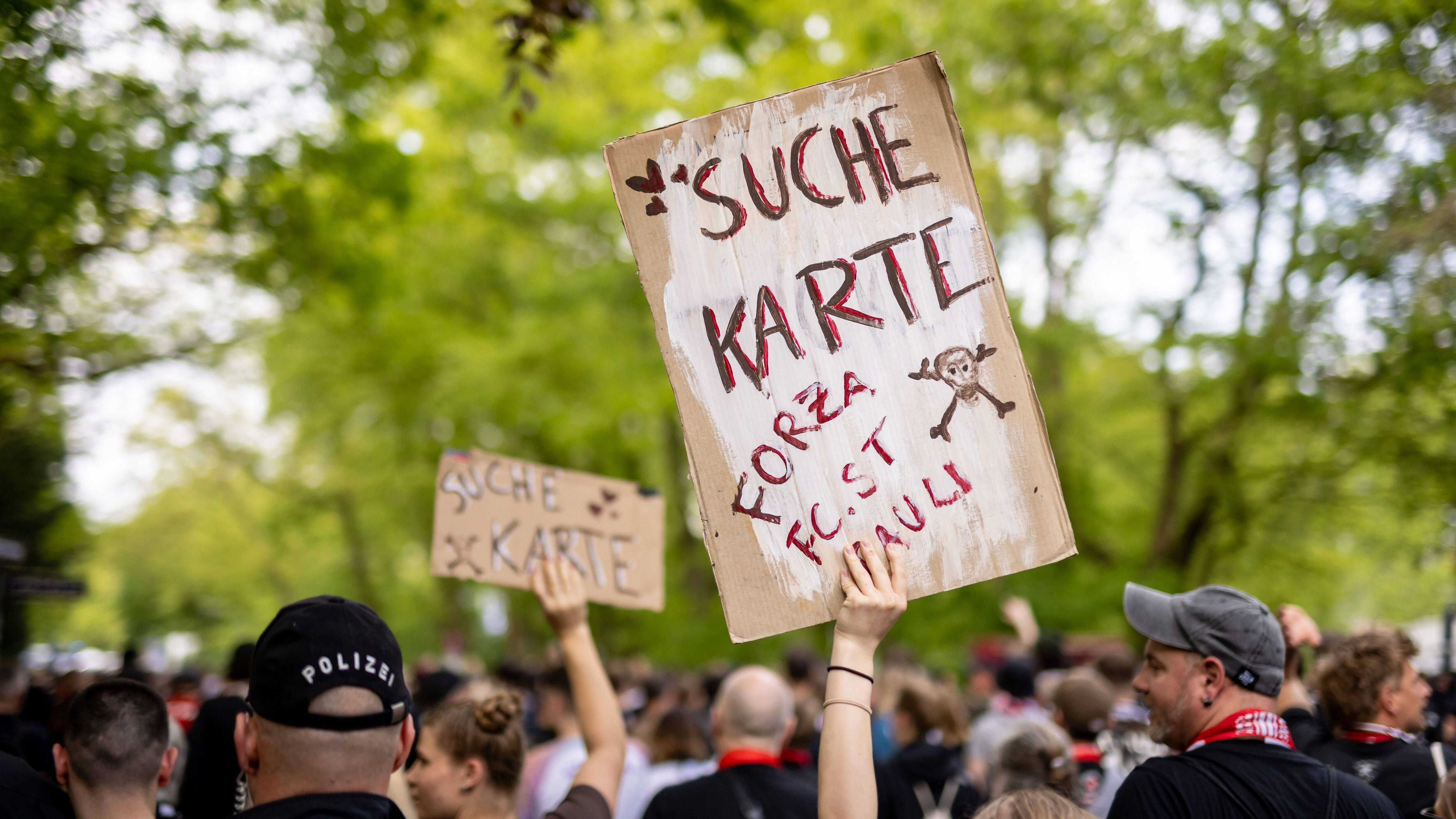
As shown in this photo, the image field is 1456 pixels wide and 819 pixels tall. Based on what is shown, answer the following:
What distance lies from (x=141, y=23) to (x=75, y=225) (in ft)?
4.25

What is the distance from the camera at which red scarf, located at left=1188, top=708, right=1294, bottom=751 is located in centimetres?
273

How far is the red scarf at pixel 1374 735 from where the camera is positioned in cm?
369

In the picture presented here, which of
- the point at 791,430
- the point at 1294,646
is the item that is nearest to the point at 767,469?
the point at 791,430

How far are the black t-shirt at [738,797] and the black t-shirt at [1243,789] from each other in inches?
52.2

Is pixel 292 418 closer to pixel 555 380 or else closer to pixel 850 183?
pixel 555 380

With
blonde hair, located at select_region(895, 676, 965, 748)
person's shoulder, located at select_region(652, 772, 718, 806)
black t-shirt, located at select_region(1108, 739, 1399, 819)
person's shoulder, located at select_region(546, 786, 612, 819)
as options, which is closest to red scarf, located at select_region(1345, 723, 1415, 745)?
black t-shirt, located at select_region(1108, 739, 1399, 819)

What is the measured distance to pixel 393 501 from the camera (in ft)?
81.9

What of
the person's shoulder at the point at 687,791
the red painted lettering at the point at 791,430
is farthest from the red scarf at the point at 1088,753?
the red painted lettering at the point at 791,430

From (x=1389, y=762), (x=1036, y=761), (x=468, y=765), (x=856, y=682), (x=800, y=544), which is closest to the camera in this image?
(x=856, y=682)

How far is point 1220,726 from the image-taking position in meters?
2.78

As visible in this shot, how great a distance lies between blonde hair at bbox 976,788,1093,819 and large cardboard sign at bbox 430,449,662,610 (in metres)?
1.94

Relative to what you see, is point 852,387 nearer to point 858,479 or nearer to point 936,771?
point 858,479

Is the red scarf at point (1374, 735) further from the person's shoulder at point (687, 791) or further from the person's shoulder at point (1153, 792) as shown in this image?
the person's shoulder at point (687, 791)

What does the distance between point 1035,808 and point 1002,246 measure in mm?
16254
